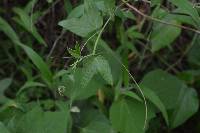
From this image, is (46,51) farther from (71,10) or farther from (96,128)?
(96,128)

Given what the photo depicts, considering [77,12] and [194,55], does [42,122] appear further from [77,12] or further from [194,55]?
[194,55]

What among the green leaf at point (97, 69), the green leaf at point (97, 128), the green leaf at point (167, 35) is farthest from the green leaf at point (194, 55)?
the green leaf at point (97, 69)

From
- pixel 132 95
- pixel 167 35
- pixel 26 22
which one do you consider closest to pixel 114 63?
pixel 132 95

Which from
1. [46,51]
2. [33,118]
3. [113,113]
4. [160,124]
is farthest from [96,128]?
[46,51]

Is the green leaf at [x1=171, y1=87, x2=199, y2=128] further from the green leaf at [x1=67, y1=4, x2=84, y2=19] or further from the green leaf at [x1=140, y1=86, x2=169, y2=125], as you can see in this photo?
the green leaf at [x1=67, y1=4, x2=84, y2=19]

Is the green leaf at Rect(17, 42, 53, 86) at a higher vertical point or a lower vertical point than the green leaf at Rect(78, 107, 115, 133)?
higher

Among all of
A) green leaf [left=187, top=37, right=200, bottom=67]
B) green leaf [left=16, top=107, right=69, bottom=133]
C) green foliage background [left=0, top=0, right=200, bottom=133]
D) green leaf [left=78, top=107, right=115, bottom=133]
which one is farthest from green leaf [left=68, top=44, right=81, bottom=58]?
green leaf [left=187, top=37, right=200, bottom=67]
